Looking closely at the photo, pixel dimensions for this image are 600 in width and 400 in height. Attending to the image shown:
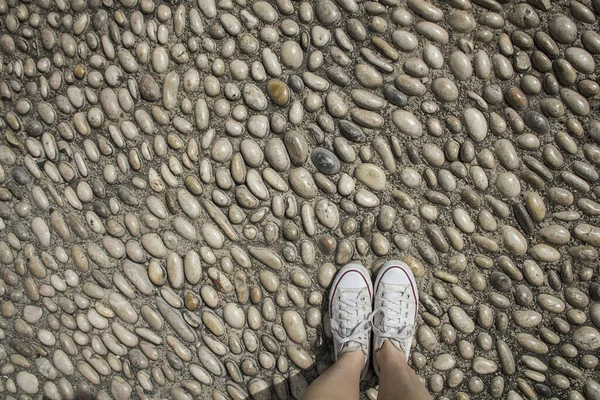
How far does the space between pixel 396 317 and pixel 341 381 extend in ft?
0.67

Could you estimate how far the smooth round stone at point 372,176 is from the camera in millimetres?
987

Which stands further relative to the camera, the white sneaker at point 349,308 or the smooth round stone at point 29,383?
the smooth round stone at point 29,383

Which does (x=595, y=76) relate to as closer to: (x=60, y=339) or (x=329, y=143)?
(x=329, y=143)

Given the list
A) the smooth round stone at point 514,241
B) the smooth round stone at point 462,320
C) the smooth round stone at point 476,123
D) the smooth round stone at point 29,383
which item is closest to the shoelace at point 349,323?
the smooth round stone at point 462,320

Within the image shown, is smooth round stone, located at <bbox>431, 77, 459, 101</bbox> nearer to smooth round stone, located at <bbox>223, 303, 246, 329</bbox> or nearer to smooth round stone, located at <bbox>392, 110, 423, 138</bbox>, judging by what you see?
smooth round stone, located at <bbox>392, 110, 423, 138</bbox>

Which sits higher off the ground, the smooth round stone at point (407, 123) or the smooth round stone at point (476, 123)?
the smooth round stone at point (476, 123)

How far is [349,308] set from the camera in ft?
3.31

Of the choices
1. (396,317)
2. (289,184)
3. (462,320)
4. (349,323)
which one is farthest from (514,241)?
(289,184)

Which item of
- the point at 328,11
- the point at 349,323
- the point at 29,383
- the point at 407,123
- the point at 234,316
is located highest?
the point at 328,11

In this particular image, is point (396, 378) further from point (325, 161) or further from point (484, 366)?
point (325, 161)

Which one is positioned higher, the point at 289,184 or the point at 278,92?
the point at 278,92

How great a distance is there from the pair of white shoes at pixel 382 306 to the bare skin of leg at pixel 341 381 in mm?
28

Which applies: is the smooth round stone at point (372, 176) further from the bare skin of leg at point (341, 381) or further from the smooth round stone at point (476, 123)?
the bare skin of leg at point (341, 381)

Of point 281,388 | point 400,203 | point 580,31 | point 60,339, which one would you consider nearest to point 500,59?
point 580,31
